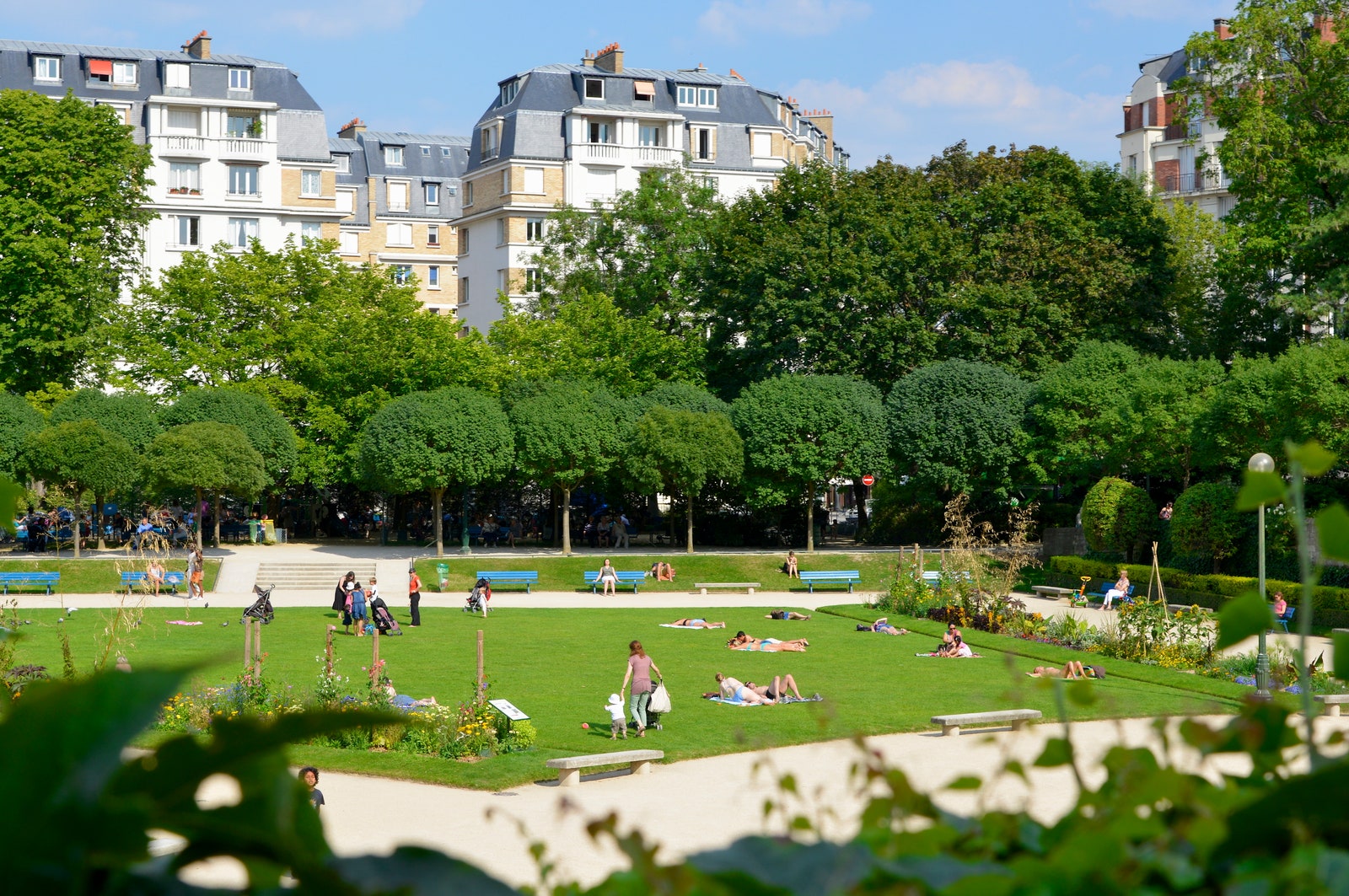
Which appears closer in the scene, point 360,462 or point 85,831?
point 85,831

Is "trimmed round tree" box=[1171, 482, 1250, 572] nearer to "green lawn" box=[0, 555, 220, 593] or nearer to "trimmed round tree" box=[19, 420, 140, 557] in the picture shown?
"green lawn" box=[0, 555, 220, 593]

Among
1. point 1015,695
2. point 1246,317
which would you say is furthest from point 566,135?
point 1015,695

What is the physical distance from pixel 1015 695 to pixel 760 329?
47.1 m

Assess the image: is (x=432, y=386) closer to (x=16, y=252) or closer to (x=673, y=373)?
(x=673, y=373)

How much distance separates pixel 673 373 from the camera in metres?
51.8

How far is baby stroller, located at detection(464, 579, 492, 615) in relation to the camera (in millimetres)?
31922

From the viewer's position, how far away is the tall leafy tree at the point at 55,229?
44469 millimetres

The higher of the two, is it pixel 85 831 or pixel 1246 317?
pixel 1246 317

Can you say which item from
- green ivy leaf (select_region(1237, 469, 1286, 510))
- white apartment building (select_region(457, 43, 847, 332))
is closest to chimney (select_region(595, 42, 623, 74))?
white apartment building (select_region(457, 43, 847, 332))

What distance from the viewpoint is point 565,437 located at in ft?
140

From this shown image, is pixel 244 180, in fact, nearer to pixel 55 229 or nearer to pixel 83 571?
pixel 55 229

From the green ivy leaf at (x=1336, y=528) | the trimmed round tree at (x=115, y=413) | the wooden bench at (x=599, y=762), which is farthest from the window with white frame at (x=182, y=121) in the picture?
the green ivy leaf at (x=1336, y=528)

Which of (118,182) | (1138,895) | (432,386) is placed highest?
(118,182)

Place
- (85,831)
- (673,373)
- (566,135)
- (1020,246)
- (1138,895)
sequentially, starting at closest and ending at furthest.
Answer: (85,831) → (1138,895) → (1020,246) → (673,373) → (566,135)
